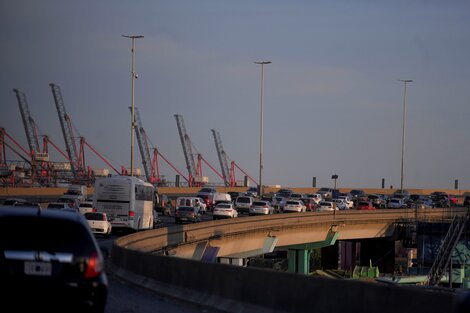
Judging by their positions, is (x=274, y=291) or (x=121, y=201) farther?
(x=121, y=201)

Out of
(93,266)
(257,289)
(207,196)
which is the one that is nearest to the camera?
(93,266)

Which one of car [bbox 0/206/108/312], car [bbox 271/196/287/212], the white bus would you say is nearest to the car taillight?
car [bbox 0/206/108/312]

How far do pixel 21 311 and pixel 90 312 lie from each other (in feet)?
2.60

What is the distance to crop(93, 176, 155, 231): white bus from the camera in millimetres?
54312

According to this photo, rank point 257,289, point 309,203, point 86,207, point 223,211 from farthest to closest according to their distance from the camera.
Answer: point 309,203, point 223,211, point 86,207, point 257,289

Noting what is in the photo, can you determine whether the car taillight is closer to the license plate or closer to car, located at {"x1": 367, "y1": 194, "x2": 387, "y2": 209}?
the license plate

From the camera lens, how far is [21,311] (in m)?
10.7

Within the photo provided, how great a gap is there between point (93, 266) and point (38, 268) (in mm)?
622

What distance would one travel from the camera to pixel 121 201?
54.6 meters

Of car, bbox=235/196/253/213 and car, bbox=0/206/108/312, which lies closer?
car, bbox=0/206/108/312

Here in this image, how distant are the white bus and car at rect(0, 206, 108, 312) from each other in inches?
1706

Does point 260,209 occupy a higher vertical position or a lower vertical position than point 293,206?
higher

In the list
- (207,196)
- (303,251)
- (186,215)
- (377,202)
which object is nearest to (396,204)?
(377,202)

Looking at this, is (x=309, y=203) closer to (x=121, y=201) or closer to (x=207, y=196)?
(x=207, y=196)
